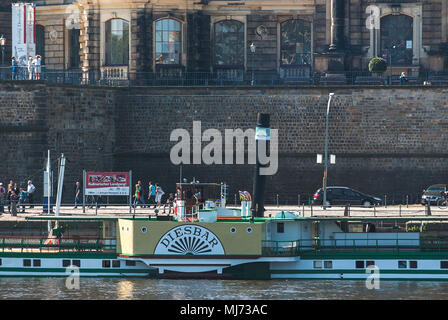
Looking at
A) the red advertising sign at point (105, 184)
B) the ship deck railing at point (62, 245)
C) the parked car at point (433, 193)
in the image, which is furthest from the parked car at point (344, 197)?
the ship deck railing at point (62, 245)

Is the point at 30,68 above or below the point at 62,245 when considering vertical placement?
above

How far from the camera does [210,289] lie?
45.2m

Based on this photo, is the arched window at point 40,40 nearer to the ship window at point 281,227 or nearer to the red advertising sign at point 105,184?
the red advertising sign at point 105,184

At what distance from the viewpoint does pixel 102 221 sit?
48.5 m

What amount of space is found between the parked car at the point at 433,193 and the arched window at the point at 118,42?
1587 centimetres

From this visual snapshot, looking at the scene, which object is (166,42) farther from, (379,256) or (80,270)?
(379,256)

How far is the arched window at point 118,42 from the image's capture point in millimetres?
68562

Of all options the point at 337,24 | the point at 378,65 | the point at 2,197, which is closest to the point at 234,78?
the point at 337,24

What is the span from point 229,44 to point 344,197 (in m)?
12.3

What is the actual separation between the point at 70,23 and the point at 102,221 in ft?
82.8

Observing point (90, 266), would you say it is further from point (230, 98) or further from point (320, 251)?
point (230, 98)

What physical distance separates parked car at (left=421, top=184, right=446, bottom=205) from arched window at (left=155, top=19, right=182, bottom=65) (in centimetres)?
1378
